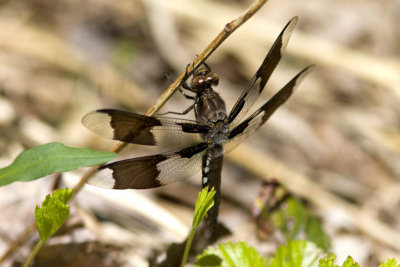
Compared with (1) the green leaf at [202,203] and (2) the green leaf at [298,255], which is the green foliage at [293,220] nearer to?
(2) the green leaf at [298,255]

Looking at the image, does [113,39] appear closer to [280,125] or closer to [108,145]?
[108,145]

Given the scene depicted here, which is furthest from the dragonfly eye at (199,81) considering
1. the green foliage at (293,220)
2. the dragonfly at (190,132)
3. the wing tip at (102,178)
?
the green foliage at (293,220)

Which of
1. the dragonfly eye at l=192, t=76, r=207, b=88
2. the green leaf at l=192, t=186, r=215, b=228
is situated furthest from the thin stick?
the green leaf at l=192, t=186, r=215, b=228

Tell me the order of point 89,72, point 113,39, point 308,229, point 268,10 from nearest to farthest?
point 308,229
point 89,72
point 113,39
point 268,10

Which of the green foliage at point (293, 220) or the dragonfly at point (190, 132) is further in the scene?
the green foliage at point (293, 220)

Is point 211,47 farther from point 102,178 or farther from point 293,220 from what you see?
point 293,220

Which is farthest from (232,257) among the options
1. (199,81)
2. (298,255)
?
(199,81)

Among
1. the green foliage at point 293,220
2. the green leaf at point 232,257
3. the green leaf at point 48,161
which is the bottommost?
the green leaf at point 48,161

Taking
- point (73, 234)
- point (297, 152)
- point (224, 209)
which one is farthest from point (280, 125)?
point (73, 234)
